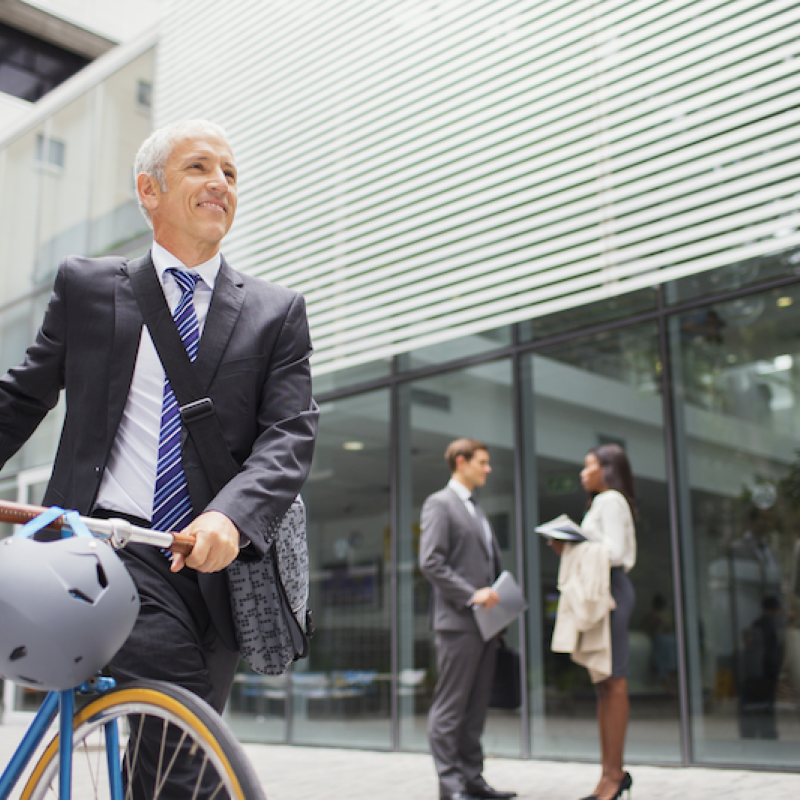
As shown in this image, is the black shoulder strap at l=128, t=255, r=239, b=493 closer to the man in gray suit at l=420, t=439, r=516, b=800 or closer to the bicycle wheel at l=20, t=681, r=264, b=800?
the bicycle wheel at l=20, t=681, r=264, b=800

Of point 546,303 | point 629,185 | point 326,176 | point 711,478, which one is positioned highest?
point 326,176

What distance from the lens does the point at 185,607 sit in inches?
72.1

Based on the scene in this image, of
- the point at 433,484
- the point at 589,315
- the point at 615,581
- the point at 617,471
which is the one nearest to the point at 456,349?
the point at 433,484

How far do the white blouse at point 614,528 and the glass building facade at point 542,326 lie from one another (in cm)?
170

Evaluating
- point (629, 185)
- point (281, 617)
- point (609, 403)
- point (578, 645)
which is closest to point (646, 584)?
point (609, 403)

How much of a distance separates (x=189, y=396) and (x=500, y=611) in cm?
360

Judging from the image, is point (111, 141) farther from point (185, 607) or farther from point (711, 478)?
point (185, 607)

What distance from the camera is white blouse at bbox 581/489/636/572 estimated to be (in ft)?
16.4

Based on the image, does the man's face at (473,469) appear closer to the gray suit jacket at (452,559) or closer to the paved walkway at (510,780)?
the gray suit jacket at (452,559)

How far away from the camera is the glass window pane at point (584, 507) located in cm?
655

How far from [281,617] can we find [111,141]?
11948 mm

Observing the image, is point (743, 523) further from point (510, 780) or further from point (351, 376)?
point (351, 376)

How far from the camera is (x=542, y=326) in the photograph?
7.71m

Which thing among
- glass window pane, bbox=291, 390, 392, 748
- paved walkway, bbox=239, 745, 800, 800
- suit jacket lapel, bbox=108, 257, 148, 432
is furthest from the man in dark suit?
glass window pane, bbox=291, 390, 392, 748
